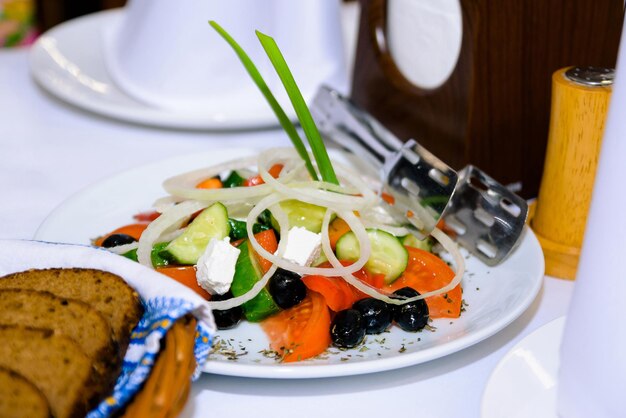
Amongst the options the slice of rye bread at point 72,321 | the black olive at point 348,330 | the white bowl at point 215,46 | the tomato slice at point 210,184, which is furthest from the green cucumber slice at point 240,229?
the white bowl at point 215,46

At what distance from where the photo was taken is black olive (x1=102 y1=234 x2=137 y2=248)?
1.13 metres

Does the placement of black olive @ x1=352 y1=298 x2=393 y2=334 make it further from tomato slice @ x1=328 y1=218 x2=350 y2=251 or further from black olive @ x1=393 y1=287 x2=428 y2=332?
tomato slice @ x1=328 y1=218 x2=350 y2=251

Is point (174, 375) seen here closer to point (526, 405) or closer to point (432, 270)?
point (526, 405)

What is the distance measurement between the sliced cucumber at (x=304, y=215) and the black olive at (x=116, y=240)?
8.3 inches

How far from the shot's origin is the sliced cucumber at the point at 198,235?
1.07 metres

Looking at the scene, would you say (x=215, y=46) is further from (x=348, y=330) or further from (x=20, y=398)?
(x=20, y=398)

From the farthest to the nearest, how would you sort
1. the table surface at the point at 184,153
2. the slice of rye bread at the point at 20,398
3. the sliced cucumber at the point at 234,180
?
1. the sliced cucumber at the point at 234,180
2. the table surface at the point at 184,153
3. the slice of rye bread at the point at 20,398

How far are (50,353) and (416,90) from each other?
90cm

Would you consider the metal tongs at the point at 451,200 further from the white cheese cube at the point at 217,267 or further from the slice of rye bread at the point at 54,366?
the slice of rye bread at the point at 54,366

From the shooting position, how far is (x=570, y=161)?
112 cm

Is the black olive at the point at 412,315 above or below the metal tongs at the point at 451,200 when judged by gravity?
below

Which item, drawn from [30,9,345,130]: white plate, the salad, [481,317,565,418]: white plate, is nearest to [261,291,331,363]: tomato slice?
the salad

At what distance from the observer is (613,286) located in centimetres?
69

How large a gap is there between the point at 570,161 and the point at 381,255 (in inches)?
11.7
